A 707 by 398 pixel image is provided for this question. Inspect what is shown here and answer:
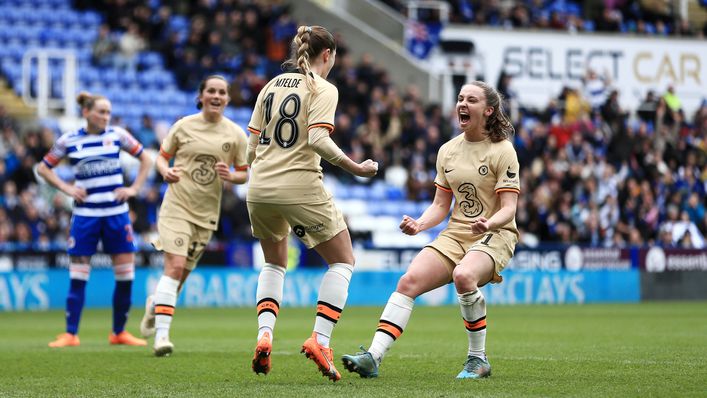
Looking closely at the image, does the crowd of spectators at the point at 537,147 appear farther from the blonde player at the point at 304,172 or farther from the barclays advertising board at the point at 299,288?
the blonde player at the point at 304,172

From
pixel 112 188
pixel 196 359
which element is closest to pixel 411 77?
pixel 112 188

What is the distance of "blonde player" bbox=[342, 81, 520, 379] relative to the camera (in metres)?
8.18

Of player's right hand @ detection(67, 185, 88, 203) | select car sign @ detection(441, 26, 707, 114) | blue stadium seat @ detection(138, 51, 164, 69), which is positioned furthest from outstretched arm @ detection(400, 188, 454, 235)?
select car sign @ detection(441, 26, 707, 114)

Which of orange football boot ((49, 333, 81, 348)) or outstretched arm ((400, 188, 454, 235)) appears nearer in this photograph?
outstretched arm ((400, 188, 454, 235))

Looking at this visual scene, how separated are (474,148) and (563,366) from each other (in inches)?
73.0

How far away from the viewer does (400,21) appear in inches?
1282

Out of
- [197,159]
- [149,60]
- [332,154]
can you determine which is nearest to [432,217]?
[332,154]

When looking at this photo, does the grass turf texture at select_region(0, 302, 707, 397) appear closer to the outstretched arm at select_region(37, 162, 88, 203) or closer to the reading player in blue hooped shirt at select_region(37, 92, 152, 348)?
the reading player in blue hooped shirt at select_region(37, 92, 152, 348)

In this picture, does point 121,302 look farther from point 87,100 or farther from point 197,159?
point 87,100

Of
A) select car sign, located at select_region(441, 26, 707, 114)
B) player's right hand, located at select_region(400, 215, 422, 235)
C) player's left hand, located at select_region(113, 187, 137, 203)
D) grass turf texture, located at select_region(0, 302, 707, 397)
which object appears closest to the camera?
grass turf texture, located at select_region(0, 302, 707, 397)

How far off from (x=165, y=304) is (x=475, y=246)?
3.42 meters

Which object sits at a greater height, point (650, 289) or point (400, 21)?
point (400, 21)

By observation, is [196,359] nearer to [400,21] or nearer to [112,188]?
[112,188]

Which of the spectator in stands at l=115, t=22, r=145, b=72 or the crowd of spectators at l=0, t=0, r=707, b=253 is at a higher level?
the spectator in stands at l=115, t=22, r=145, b=72
